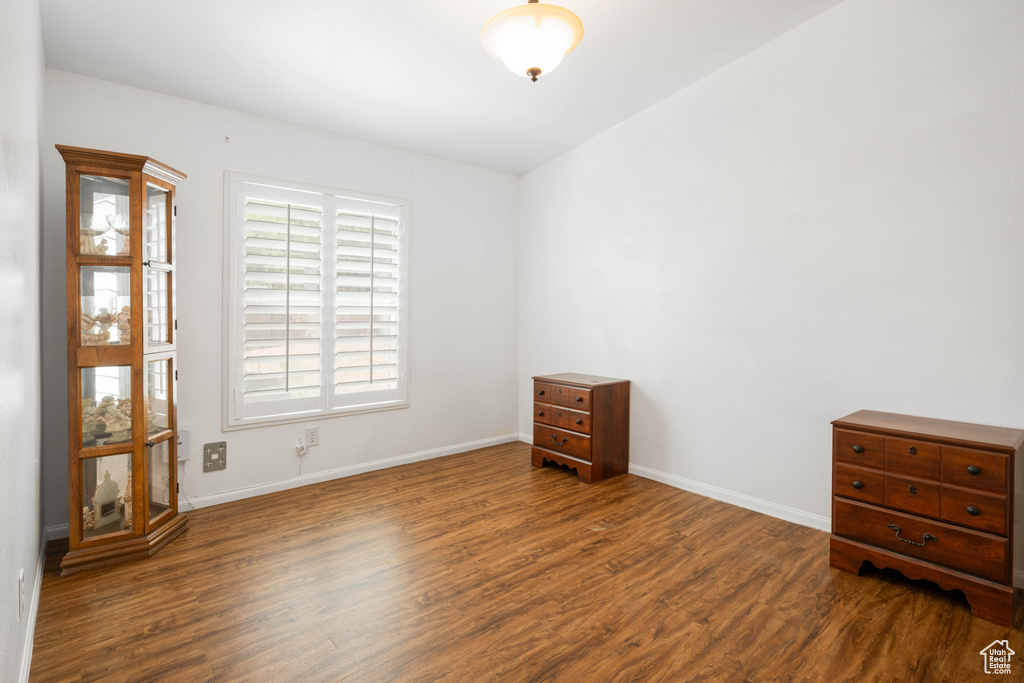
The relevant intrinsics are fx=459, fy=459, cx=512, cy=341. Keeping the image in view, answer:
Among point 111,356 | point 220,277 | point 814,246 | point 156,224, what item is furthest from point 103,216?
point 814,246

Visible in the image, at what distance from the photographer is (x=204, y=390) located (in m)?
3.19

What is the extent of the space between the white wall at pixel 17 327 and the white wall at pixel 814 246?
11.2 ft

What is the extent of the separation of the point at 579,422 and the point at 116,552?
9.58 ft

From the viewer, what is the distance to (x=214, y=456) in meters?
3.21

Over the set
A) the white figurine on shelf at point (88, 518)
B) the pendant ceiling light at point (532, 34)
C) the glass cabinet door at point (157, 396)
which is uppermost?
the pendant ceiling light at point (532, 34)

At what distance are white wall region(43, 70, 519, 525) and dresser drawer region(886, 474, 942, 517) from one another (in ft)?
10.8

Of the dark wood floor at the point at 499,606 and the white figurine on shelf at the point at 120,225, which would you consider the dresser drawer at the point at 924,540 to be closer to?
the dark wood floor at the point at 499,606

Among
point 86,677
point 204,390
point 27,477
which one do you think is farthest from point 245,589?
point 204,390

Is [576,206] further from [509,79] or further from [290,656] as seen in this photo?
[290,656]

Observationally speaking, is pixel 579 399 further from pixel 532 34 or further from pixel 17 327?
pixel 17 327

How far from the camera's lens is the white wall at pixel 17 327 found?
127cm

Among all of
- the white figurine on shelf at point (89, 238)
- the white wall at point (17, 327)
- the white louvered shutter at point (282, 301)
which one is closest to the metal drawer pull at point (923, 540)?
the white wall at point (17, 327)

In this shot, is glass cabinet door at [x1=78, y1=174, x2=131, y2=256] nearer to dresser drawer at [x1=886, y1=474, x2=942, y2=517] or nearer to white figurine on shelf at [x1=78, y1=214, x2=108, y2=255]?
white figurine on shelf at [x1=78, y1=214, x2=108, y2=255]

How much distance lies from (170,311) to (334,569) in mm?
1791
